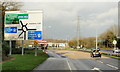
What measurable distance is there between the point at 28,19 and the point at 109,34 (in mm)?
61397

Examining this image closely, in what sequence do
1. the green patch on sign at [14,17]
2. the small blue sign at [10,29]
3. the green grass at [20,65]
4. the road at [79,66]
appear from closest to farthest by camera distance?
the green grass at [20,65]
the road at [79,66]
the green patch on sign at [14,17]
the small blue sign at [10,29]

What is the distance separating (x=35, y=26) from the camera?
31375 millimetres

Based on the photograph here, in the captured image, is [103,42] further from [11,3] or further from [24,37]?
[24,37]

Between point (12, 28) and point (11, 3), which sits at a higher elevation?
point (11, 3)

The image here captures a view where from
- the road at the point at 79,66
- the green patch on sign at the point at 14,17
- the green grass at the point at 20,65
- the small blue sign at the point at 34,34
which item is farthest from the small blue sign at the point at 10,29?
the road at the point at 79,66

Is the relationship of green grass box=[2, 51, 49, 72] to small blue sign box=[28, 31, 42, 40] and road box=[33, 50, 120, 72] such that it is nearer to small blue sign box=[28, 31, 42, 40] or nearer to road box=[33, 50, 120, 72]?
road box=[33, 50, 120, 72]

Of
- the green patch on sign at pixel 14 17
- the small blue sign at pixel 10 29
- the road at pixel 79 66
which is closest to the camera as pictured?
the road at pixel 79 66

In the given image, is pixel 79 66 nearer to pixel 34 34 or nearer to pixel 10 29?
pixel 34 34

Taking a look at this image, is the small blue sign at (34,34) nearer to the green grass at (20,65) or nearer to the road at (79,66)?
the green grass at (20,65)

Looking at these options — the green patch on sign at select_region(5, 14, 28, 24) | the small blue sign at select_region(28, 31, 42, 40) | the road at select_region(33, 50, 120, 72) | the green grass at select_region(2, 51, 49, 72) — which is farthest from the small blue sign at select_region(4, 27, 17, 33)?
the road at select_region(33, 50, 120, 72)

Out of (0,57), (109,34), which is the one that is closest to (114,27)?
(109,34)

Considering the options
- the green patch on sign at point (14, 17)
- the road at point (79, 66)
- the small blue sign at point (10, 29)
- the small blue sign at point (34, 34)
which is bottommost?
the road at point (79, 66)

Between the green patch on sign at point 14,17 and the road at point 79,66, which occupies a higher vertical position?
the green patch on sign at point 14,17

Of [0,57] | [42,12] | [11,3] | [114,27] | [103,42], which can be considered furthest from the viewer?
[103,42]
